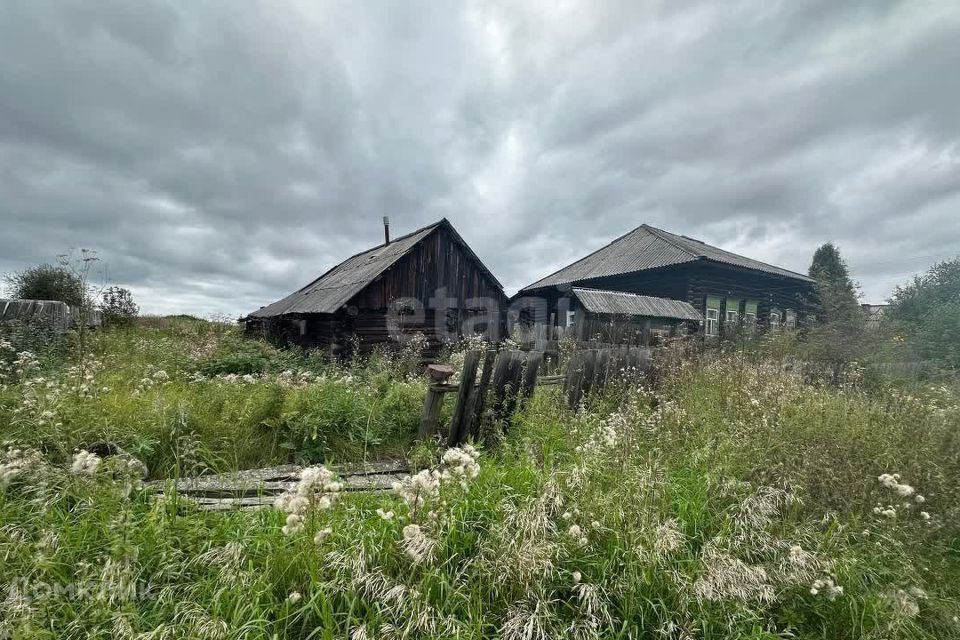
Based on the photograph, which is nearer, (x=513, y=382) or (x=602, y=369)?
(x=513, y=382)

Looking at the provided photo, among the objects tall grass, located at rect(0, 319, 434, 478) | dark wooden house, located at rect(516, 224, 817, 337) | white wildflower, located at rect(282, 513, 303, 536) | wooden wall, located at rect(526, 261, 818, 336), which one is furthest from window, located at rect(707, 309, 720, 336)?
white wildflower, located at rect(282, 513, 303, 536)

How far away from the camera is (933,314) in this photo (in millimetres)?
16438

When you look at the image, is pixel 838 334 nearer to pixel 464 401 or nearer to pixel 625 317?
pixel 625 317

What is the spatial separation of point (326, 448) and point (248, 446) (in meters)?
0.76

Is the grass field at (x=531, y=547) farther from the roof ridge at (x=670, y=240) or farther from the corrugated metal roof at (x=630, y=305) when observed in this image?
the roof ridge at (x=670, y=240)

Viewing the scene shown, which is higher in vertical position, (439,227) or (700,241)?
(700,241)

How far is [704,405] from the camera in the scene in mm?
4742

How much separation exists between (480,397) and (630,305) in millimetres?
13587

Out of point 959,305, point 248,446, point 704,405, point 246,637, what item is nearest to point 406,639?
point 246,637

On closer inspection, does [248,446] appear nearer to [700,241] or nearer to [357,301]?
[357,301]

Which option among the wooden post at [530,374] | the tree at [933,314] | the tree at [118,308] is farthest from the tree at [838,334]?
the tree at [118,308]

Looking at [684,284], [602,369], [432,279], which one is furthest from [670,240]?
[602,369]

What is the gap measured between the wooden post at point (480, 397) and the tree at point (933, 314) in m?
14.9

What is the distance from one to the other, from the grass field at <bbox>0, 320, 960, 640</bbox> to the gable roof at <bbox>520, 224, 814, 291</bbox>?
744 inches
